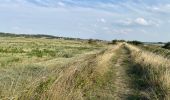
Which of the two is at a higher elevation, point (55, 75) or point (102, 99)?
point (55, 75)

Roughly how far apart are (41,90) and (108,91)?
583 centimetres

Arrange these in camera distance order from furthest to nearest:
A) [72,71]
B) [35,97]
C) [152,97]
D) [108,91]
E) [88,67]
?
[88,67], [108,91], [152,97], [72,71], [35,97]

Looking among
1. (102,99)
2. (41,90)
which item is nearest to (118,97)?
(102,99)

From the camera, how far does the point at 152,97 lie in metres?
11.0

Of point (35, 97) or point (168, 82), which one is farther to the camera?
point (168, 82)

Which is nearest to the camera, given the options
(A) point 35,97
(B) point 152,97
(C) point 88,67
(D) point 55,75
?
(A) point 35,97

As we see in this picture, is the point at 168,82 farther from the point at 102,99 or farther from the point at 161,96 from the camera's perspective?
the point at 102,99

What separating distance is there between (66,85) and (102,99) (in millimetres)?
2602

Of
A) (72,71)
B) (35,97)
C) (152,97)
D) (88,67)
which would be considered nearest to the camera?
(35,97)

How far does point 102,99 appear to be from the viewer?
11.4 meters

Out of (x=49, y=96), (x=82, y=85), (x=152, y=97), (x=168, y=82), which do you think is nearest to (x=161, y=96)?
(x=152, y=97)

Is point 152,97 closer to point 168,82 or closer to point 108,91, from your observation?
point 168,82

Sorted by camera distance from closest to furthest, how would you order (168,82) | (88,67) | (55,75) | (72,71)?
(55,75), (72,71), (168,82), (88,67)

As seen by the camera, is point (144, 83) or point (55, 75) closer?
point (55, 75)
